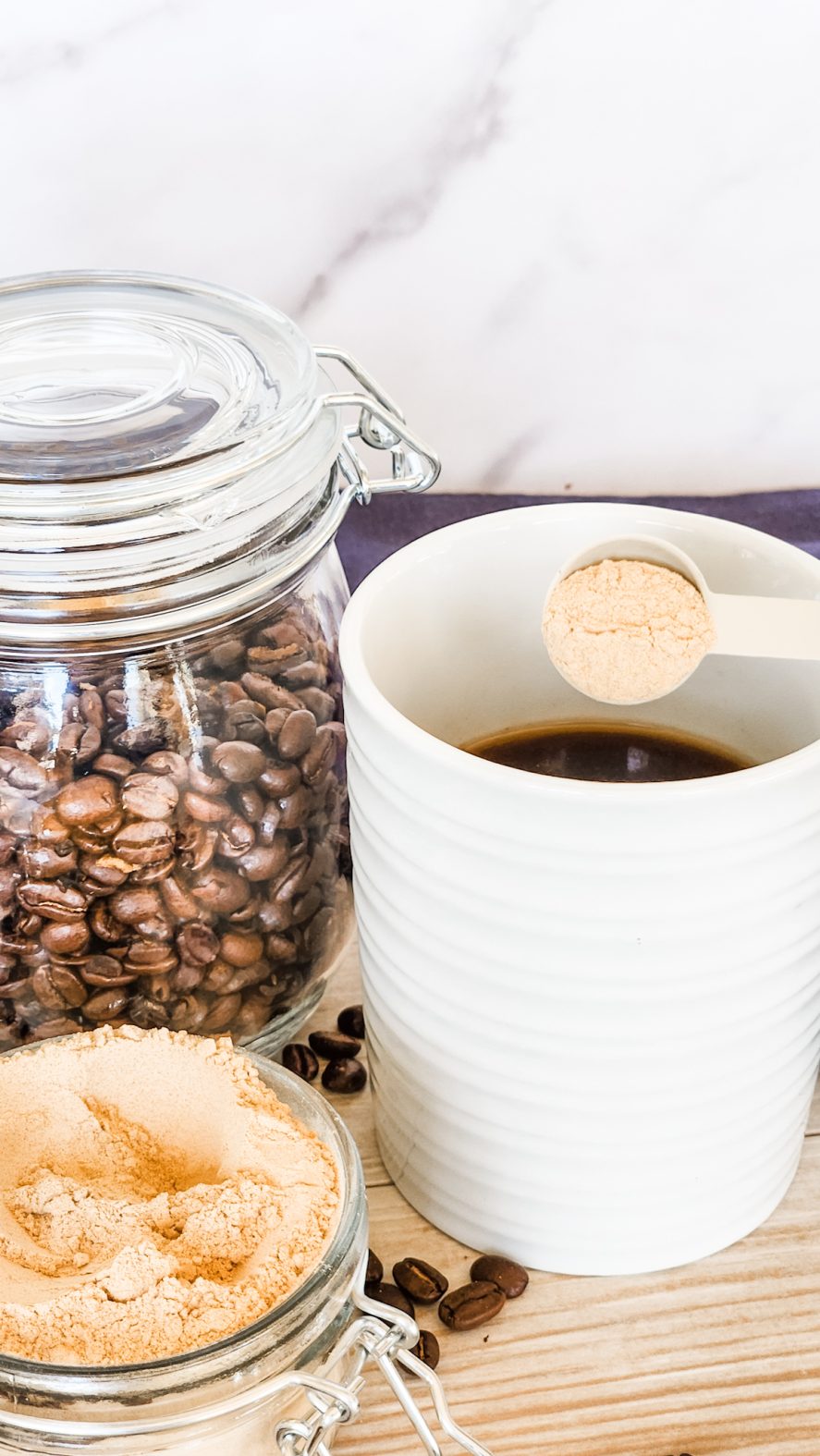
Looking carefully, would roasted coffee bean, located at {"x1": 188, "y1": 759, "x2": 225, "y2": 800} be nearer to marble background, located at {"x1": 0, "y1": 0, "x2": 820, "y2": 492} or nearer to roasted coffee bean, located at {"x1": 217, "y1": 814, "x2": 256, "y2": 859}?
roasted coffee bean, located at {"x1": 217, "y1": 814, "x2": 256, "y2": 859}

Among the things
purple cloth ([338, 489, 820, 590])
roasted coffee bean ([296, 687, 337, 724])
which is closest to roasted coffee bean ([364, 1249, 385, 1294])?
roasted coffee bean ([296, 687, 337, 724])

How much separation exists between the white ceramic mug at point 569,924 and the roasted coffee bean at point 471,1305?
0.02m

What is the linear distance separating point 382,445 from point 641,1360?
37 centimetres

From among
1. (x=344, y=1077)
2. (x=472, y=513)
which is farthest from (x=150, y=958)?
(x=472, y=513)

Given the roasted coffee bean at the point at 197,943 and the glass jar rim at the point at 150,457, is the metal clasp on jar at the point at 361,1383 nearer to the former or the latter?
the roasted coffee bean at the point at 197,943

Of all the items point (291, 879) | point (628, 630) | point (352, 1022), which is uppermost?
point (628, 630)

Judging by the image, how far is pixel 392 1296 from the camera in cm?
54

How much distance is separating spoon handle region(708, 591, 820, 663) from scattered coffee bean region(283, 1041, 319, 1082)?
26 centimetres

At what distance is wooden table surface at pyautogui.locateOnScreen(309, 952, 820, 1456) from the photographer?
50 centimetres

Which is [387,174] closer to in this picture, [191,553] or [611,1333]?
[191,553]

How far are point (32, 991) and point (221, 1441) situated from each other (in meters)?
0.19

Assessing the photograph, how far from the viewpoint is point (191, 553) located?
A: 0.53 meters

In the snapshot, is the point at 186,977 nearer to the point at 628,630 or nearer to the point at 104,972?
the point at 104,972

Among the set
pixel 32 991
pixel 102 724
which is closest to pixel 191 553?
pixel 102 724
